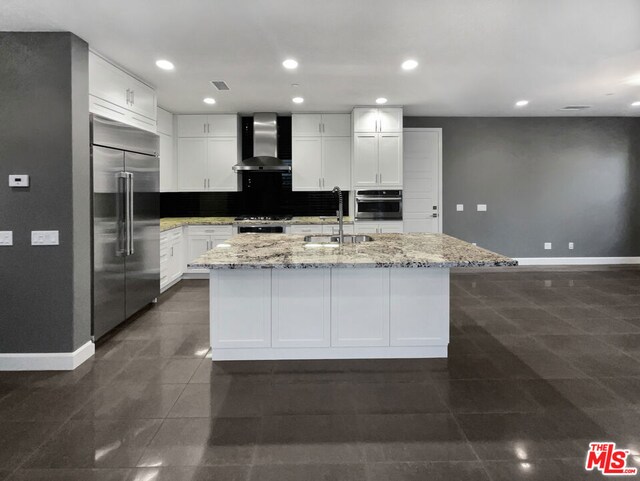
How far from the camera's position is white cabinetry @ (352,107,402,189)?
21.0ft

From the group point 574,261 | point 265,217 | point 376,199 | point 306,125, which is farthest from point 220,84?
point 574,261

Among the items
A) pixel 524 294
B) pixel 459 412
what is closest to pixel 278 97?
pixel 524 294

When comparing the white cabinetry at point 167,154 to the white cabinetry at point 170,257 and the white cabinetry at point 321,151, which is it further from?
the white cabinetry at point 321,151

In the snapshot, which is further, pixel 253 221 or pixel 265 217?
pixel 265 217

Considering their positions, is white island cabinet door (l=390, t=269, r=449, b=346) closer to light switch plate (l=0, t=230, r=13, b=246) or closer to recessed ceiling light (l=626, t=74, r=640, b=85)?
light switch plate (l=0, t=230, r=13, b=246)

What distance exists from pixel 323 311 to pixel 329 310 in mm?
46

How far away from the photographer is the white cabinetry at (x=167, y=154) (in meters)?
6.27

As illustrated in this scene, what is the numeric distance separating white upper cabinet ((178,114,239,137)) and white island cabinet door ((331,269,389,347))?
4197 millimetres

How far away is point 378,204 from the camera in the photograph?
21.4 ft

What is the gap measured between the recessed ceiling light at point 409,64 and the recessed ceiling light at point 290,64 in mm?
1059

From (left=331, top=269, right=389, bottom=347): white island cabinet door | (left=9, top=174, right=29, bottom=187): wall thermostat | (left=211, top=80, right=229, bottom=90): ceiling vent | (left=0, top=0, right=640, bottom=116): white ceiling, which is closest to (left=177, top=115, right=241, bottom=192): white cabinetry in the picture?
(left=0, top=0, right=640, bottom=116): white ceiling

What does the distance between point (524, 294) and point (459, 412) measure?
3456mm

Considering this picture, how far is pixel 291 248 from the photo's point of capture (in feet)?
11.1

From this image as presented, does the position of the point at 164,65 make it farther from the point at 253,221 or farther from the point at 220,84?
the point at 253,221
